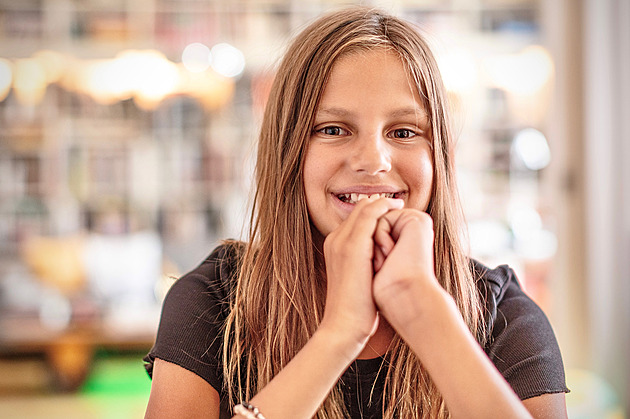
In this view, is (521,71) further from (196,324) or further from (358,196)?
(196,324)

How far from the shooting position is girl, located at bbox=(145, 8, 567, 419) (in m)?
0.81

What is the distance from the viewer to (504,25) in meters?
3.89

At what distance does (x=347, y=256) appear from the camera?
773 millimetres

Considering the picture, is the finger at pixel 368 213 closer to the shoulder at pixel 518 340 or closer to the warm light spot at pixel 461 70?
the shoulder at pixel 518 340

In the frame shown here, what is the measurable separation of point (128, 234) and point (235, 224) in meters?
0.68

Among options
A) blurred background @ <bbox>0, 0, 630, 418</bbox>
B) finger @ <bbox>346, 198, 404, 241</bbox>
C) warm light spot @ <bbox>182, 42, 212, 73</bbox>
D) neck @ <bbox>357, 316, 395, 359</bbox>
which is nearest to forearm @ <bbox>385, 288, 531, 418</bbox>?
finger @ <bbox>346, 198, 404, 241</bbox>

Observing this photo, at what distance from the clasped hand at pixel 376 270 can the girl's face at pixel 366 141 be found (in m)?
0.08

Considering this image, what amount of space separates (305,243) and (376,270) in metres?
0.18

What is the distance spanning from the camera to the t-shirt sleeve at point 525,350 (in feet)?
2.78

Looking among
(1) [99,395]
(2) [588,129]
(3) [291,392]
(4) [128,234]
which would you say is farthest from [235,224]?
(3) [291,392]

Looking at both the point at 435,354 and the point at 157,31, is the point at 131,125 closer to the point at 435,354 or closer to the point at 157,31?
the point at 157,31

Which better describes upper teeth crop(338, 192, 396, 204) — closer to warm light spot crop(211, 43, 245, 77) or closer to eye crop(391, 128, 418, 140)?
eye crop(391, 128, 418, 140)

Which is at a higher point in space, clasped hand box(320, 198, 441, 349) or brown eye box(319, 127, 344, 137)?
brown eye box(319, 127, 344, 137)

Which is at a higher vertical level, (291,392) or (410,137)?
(410,137)
